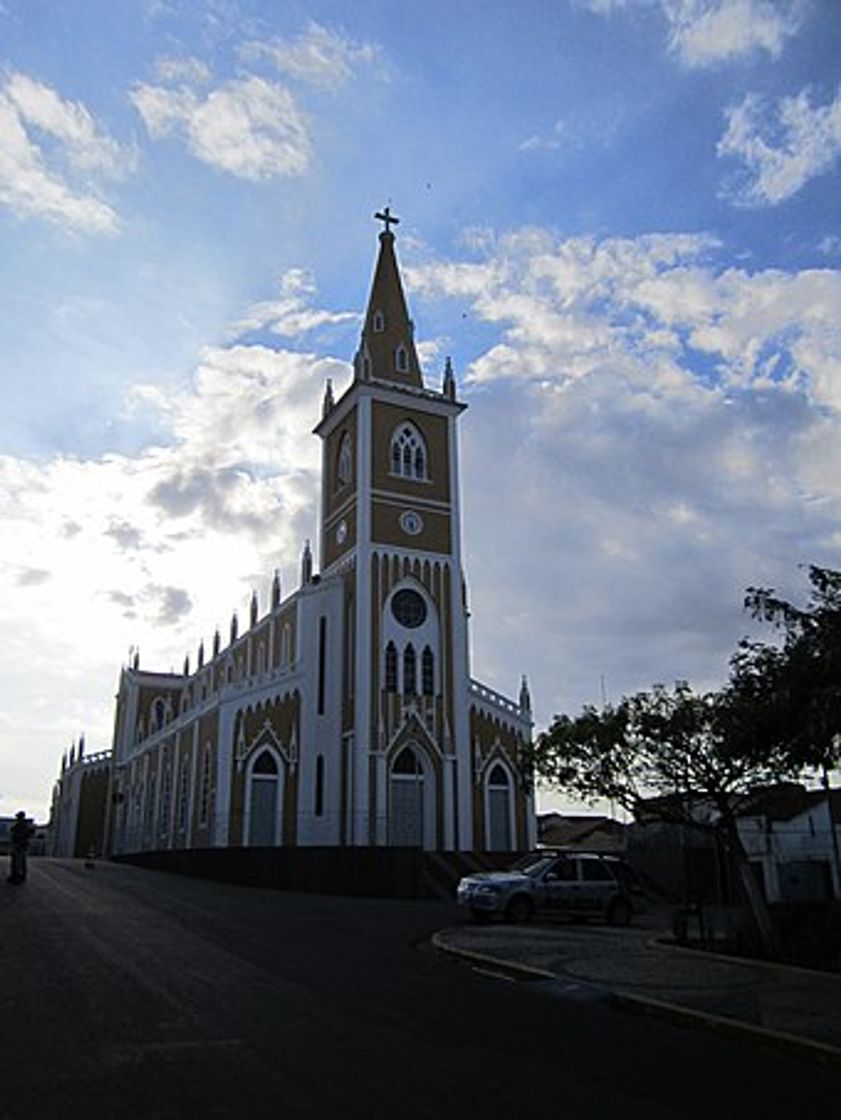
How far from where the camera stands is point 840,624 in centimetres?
1202

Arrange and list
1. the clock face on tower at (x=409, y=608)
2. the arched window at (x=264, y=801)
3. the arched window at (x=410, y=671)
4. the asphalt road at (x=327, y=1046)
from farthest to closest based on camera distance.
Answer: the clock face on tower at (x=409, y=608) → the arched window at (x=410, y=671) → the arched window at (x=264, y=801) → the asphalt road at (x=327, y=1046)

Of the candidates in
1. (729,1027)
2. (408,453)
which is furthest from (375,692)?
(729,1027)

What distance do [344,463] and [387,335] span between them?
6.09 m

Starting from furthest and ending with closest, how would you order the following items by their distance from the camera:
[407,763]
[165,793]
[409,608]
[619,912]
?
[165,793]
[409,608]
[407,763]
[619,912]

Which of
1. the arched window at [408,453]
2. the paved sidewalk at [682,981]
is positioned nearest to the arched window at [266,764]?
the arched window at [408,453]

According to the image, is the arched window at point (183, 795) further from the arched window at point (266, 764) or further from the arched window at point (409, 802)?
the arched window at point (409, 802)

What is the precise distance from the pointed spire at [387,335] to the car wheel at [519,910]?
86.7ft

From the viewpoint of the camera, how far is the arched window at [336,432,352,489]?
43.4m

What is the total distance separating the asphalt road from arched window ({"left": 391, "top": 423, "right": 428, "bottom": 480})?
3019 centimetres

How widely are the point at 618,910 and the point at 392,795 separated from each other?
17097 millimetres

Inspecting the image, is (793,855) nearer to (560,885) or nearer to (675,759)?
(560,885)

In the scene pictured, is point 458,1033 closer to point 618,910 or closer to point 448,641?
point 618,910

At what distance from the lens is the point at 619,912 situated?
21.8m

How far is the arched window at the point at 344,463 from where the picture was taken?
4344 cm
